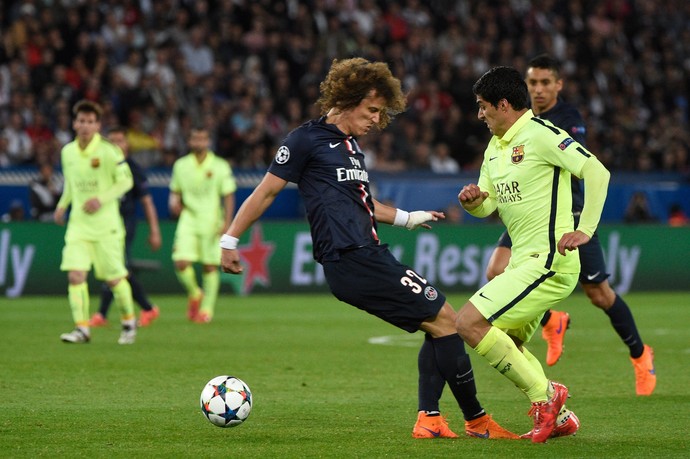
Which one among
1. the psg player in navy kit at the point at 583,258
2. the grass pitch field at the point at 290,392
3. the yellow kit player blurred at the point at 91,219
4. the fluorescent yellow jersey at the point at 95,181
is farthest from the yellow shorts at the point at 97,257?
the psg player in navy kit at the point at 583,258

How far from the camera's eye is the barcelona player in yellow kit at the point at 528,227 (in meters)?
7.02

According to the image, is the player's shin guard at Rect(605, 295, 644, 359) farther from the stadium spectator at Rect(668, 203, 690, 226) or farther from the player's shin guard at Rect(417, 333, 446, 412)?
the stadium spectator at Rect(668, 203, 690, 226)

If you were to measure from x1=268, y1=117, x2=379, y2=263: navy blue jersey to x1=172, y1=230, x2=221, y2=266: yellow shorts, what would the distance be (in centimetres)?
912

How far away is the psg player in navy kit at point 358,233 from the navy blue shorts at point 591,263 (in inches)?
→ 101

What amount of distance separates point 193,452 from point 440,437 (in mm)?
1496

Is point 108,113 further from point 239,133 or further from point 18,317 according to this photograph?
point 18,317

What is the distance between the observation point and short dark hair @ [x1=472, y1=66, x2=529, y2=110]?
7.27 m

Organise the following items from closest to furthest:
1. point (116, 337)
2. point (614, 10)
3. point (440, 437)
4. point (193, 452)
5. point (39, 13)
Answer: point (193, 452), point (440, 437), point (116, 337), point (39, 13), point (614, 10)

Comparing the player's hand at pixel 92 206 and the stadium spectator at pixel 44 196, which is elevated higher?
the player's hand at pixel 92 206

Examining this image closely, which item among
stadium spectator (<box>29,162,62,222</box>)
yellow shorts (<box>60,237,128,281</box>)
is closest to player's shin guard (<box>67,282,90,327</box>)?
yellow shorts (<box>60,237,128,281</box>)

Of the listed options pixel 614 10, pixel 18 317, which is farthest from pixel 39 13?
pixel 614 10

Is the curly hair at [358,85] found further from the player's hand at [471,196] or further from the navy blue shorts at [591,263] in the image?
the navy blue shorts at [591,263]

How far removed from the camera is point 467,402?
7121 mm

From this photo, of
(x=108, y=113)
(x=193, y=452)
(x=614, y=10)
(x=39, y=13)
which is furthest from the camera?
(x=614, y=10)
